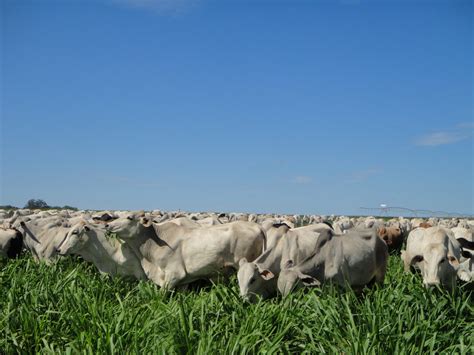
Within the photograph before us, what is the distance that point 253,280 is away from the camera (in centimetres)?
841

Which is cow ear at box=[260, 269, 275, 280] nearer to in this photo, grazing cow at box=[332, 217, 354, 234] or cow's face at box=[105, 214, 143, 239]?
cow's face at box=[105, 214, 143, 239]

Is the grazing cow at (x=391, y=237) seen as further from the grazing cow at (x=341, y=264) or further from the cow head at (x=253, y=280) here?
the cow head at (x=253, y=280)

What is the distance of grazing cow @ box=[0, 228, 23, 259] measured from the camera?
554 inches

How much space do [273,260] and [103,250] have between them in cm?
409

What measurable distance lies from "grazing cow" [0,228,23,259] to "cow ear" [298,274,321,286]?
864cm

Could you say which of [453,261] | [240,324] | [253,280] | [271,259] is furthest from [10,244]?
[453,261]

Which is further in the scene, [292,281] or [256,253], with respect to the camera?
[256,253]

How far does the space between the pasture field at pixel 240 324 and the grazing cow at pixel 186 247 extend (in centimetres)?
153

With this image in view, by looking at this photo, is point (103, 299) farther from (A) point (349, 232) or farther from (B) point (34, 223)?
(B) point (34, 223)

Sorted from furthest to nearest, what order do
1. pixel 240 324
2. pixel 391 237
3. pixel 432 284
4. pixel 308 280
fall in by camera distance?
pixel 391 237
pixel 432 284
pixel 308 280
pixel 240 324

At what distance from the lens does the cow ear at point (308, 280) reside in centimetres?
805

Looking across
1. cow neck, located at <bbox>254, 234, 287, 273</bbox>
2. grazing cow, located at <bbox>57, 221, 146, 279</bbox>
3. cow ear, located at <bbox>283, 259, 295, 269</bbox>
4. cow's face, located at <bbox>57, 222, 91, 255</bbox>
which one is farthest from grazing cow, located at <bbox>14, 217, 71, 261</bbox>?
cow ear, located at <bbox>283, 259, 295, 269</bbox>

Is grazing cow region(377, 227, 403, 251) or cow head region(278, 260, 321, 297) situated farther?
grazing cow region(377, 227, 403, 251)

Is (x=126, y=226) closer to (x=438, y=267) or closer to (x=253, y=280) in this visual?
(x=253, y=280)
